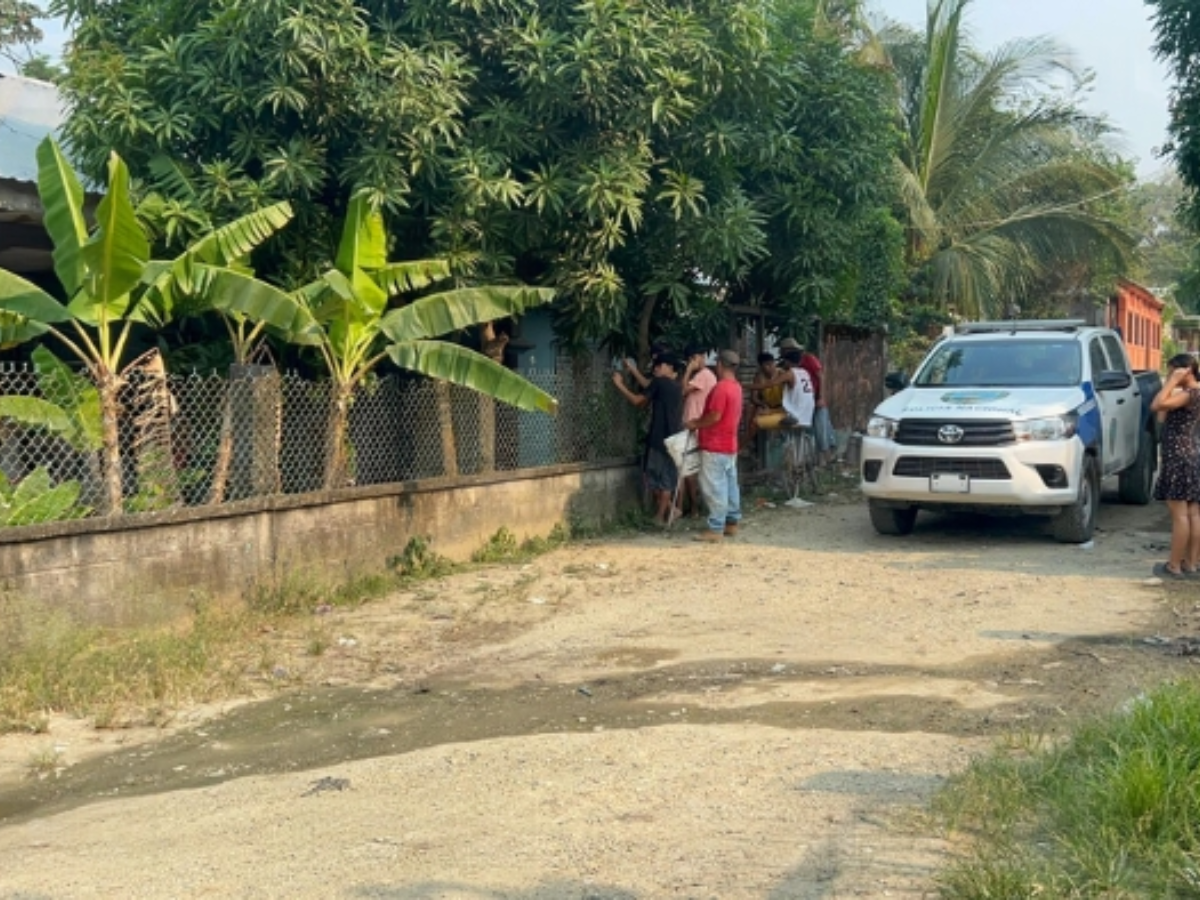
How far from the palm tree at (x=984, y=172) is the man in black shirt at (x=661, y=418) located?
405 inches

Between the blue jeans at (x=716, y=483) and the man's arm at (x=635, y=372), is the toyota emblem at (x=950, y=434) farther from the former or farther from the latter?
the man's arm at (x=635, y=372)

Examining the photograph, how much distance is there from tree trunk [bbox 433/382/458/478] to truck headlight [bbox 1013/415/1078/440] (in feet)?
15.4

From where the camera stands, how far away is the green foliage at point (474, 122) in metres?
9.75

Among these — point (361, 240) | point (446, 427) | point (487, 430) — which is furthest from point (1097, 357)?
point (361, 240)

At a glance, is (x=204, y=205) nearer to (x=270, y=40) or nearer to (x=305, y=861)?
(x=270, y=40)

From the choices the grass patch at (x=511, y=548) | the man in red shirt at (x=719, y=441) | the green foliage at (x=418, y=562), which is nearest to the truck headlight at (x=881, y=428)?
the man in red shirt at (x=719, y=441)

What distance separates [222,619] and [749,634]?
Result: 3393mm

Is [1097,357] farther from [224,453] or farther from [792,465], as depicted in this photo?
[224,453]

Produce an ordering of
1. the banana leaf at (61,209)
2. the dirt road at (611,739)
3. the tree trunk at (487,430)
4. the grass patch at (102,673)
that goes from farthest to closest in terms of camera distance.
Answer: the tree trunk at (487,430)
the banana leaf at (61,209)
the grass patch at (102,673)
the dirt road at (611,739)

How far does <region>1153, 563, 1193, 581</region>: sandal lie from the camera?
955 cm

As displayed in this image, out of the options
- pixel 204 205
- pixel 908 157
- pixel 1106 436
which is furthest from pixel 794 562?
pixel 908 157

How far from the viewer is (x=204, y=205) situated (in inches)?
379

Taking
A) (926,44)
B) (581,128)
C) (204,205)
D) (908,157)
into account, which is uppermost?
(926,44)

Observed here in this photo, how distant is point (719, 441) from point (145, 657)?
5879 millimetres
